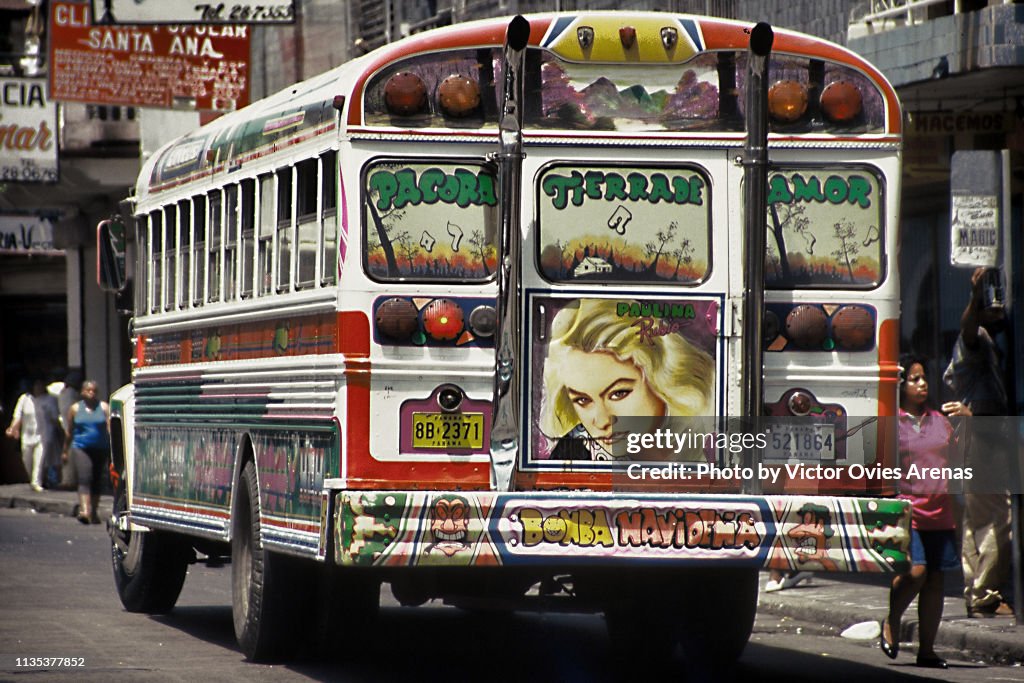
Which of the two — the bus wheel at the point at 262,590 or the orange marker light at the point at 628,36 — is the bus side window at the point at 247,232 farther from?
the orange marker light at the point at 628,36

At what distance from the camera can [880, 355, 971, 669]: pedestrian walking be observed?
11.0 m

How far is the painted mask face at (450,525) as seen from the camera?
8703 millimetres

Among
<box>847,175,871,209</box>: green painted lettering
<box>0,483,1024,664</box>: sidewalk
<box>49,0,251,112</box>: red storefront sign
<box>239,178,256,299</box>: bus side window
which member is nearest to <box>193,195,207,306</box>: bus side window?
<box>239,178,256,299</box>: bus side window

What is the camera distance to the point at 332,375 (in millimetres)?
9258

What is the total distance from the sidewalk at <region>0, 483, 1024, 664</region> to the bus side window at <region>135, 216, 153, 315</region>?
4776 millimetres

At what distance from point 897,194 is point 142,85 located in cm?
1480

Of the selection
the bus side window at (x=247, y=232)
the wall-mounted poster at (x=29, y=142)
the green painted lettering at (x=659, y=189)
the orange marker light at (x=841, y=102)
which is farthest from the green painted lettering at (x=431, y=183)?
the wall-mounted poster at (x=29, y=142)

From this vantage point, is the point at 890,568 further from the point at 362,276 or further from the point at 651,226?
the point at 362,276

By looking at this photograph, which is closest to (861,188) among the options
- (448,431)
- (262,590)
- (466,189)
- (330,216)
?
(466,189)

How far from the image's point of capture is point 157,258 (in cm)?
1315

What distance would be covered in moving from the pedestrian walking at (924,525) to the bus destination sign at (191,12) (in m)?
11.4

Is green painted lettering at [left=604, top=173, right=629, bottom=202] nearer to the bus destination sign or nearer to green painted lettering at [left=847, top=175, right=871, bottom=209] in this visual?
green painted lettering at [left=847, top=175, right=871, bottom=209]

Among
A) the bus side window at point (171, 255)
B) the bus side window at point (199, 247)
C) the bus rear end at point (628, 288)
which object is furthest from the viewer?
the bus side window at point (171, 255)

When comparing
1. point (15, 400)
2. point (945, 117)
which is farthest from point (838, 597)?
point (15, 400)
